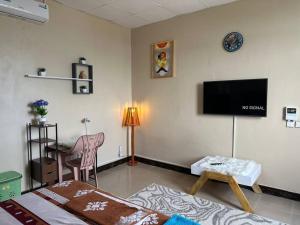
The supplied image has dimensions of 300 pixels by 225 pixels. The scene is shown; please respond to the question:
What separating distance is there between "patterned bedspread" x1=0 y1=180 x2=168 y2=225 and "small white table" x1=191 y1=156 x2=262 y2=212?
4.58ft

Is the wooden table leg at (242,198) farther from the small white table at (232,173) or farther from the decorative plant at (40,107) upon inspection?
the decorative plant at (40,107)

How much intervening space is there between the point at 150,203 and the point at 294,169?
193cm

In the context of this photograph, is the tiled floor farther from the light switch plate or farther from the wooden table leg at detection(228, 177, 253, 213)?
the light switch plate

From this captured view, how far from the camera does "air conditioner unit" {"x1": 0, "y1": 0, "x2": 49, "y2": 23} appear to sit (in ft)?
7.28

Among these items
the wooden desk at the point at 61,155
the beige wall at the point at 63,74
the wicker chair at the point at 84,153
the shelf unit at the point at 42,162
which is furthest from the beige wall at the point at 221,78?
the shelf unit at the point at 42,162

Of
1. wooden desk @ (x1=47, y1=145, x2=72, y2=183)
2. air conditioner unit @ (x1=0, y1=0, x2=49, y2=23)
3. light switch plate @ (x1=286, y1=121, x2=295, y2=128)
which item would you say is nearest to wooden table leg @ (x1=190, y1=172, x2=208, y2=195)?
light switch plate @ (x1=286, y1=121, x2=295, y2=128)

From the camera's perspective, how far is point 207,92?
3.32 meters

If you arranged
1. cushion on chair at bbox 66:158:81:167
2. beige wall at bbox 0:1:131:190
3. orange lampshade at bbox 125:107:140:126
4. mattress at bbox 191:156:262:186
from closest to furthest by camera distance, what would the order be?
1. mattress at bbox 191:156:262:186
2. beige wall at bbox 0:1:131:190
3. cushion on chair at bbox 66:158:81:167
4. orange lampshade at bbox 125:107:140:126

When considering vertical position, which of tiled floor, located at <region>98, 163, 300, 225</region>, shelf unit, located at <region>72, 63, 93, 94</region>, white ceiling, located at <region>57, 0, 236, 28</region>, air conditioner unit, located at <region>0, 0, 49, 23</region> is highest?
white ceiling, located at <region>57, 0, 236, 28</region>

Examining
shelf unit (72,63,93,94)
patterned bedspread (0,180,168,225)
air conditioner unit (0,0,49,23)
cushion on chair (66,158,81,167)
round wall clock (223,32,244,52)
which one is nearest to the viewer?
patterned bedspread (0,180,168,225)

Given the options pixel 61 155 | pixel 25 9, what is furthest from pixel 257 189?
pixel 25 9

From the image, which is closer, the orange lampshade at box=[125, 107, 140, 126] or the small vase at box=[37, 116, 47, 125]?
the small vase at box=[37, 116, 47, 125]

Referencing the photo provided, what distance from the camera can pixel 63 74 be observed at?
3236 mm

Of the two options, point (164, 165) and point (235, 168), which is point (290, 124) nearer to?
point (235, 168)
